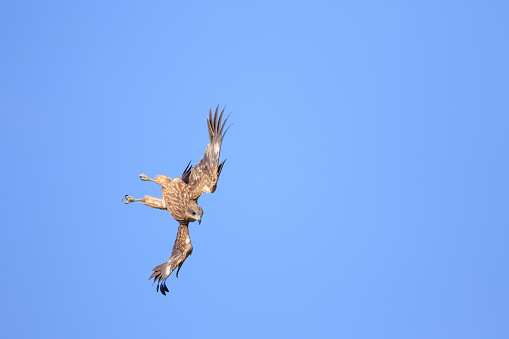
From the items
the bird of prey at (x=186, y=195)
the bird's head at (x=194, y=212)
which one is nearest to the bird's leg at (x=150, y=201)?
the bird of prey at (x=186, y=195)

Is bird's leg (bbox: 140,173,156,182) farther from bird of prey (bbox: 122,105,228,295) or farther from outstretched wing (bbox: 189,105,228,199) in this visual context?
outstretched wing (bbox: 189,105,228,199)

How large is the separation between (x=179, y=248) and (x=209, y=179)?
194cm

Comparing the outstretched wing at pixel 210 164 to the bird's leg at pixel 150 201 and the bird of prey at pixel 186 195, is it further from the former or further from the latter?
the bird's leg at pixel 150 201

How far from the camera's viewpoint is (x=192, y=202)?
14438 mm

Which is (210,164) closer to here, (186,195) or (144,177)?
(186,195)

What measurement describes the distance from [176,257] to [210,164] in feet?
8.30

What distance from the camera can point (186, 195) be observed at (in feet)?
47.9

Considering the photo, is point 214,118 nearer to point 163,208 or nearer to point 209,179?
point 209,179

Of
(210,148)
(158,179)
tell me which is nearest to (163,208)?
(158,179)

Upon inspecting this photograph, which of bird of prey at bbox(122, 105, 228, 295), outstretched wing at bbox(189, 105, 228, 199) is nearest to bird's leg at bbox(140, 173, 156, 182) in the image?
bird of prey at bbox(122, 105, 228, 295)

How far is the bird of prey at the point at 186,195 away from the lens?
14.4 m

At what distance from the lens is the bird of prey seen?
47.4 ft

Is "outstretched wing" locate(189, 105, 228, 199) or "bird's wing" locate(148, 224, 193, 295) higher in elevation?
"outstretched wing" locate(189, 105, 228, 199)

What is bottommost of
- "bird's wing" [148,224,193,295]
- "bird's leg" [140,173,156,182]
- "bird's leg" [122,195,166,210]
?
"bird's wing" [148,224,193,295]
